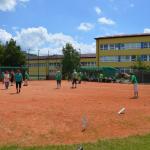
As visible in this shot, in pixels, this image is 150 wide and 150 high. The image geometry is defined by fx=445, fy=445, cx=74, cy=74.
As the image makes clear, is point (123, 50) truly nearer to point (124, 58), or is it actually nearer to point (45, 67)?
point (124, 58)

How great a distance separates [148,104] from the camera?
998 inches

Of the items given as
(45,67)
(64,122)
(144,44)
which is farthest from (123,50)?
(64,122)

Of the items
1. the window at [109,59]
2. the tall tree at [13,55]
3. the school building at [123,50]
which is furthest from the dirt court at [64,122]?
the window at [109,59]

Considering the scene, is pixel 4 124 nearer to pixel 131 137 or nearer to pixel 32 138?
pixel 32 138

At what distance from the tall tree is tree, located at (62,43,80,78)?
1521 cm

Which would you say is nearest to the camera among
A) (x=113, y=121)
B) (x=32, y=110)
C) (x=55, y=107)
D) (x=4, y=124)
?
(x=4, y=124)

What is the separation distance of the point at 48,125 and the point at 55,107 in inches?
169

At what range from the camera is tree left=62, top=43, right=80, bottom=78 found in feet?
301

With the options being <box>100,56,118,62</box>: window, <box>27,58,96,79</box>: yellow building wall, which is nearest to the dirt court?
<box>100,56,118,62</box>: window

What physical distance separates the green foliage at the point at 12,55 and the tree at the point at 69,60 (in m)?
15.2

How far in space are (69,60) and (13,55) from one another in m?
17.1

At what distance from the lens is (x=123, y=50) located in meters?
101

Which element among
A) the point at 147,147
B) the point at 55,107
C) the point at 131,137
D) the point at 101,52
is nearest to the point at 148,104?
the point at 55,107

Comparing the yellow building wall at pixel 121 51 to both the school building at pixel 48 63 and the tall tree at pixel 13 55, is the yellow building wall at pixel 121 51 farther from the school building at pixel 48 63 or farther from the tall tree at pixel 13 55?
the tall tree at pixel 13 55
